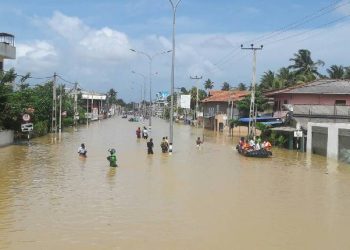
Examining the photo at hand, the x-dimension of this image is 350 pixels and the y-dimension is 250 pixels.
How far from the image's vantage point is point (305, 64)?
7875 cm

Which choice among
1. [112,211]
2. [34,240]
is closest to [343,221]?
[112,211]

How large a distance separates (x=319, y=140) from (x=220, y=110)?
48211mm

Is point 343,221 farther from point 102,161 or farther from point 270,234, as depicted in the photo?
point 102,161

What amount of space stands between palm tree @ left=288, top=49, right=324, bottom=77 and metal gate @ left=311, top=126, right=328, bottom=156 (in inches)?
1598

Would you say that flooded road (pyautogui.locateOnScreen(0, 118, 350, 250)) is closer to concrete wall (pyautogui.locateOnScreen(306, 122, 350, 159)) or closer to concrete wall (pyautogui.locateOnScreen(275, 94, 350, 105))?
concrete wall (pyautogui.locateOnScreen(306, 122, 350, 159))

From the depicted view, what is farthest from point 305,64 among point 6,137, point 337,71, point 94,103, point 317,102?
point 94,103

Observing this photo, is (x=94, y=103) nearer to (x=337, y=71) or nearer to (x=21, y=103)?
Result: (x=337, y=71)

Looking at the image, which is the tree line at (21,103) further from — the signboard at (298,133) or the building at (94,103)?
the building at (94,103)

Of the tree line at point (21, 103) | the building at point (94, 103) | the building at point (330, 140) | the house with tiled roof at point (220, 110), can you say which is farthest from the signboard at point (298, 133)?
the building at point (94, 103)

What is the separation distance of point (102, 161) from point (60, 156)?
15.4 feet

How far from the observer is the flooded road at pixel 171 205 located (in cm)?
1226

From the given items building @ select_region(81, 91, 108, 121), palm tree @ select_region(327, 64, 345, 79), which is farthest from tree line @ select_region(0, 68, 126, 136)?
building @ select_region(81, 91, 108, 121)

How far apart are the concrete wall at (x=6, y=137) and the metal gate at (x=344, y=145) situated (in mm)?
23343

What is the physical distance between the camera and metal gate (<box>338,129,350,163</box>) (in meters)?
32.6
